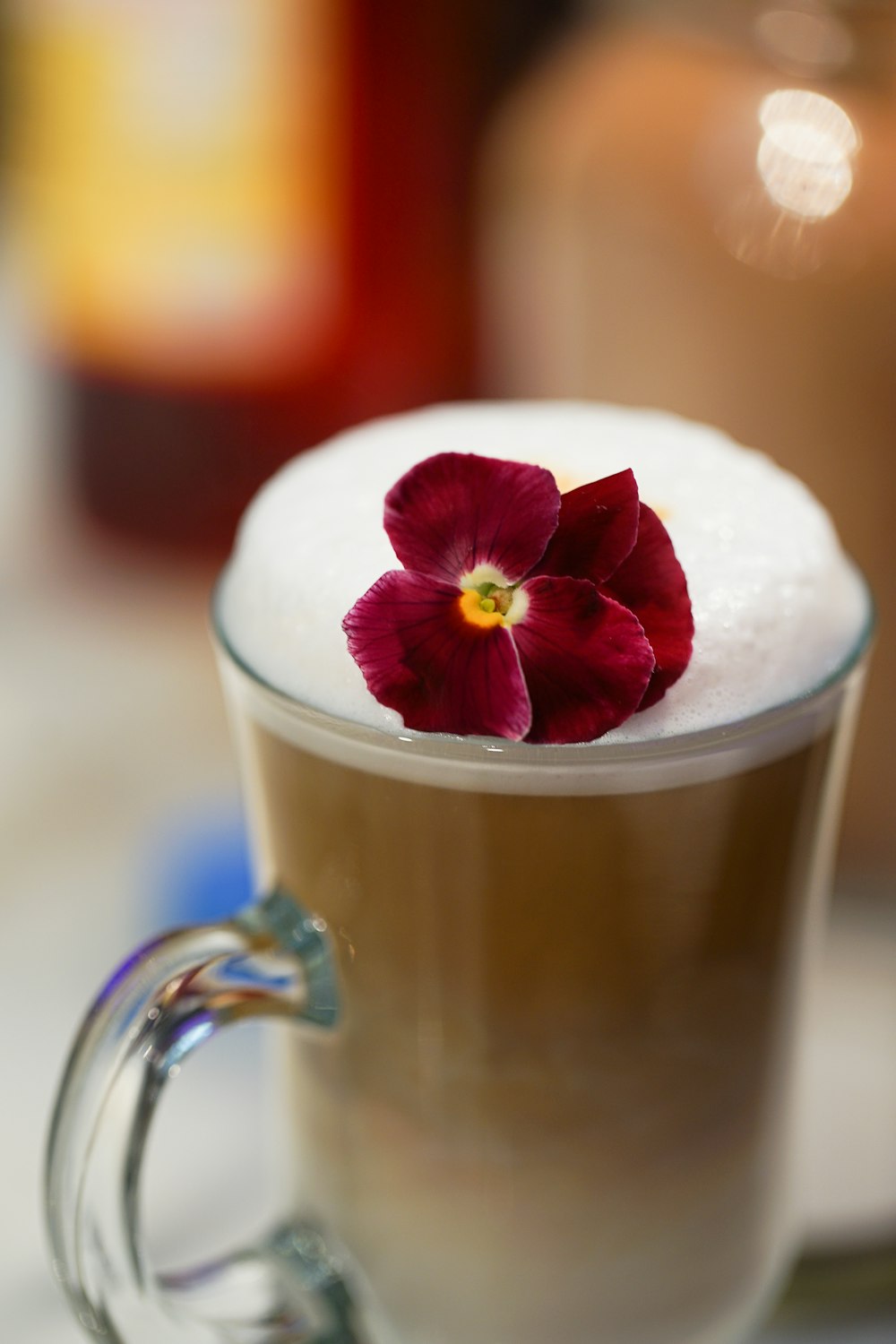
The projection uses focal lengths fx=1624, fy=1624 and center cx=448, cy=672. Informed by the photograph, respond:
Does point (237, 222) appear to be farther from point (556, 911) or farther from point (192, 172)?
point (556, 911)

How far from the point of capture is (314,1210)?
0.51 m

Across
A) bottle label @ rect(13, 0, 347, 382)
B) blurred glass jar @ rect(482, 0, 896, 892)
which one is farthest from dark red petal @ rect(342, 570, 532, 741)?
bottle label @ rect(13, 0, 347, 382)

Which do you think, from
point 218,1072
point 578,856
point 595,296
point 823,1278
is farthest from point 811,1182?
point 595,296

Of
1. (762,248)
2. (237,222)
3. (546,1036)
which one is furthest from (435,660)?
(237,222)

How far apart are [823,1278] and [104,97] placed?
36.9 inches

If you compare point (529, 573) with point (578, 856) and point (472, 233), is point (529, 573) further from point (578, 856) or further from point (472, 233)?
point (472, 233)

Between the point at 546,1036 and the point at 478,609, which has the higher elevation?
the point at 478,609

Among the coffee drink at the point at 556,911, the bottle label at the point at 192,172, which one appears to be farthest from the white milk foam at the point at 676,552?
the bottle label at the point at 192,172

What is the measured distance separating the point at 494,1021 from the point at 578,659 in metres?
0.12

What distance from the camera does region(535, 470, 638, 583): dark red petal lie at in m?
0.40

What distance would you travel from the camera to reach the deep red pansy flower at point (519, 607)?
397mm

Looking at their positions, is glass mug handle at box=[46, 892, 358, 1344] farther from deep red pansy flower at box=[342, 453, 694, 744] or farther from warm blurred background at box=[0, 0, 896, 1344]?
warm blurred background at box=[0, 0, 896, 1344]

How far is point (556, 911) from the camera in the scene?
435mm

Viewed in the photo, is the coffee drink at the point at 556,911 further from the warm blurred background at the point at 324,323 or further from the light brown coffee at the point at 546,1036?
the warm blurred background at the point at 324,323
